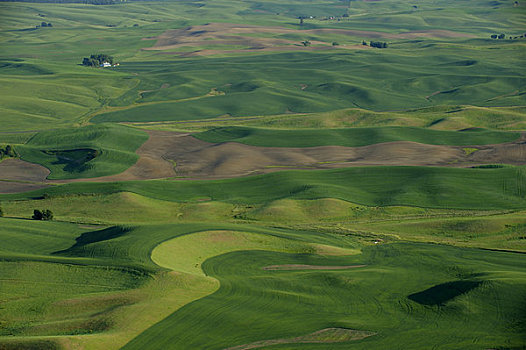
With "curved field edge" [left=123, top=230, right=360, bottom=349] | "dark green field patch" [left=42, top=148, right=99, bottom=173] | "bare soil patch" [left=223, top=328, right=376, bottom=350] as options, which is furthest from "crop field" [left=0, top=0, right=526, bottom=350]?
"dark green field patch" [left=42, top=148, right=99, bottom=173]

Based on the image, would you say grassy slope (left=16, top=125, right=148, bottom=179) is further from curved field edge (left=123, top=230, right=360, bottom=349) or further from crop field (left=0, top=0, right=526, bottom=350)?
curved field edge (left=123, top=230, right=360, bottom=349)

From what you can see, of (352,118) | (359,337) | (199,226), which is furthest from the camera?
(352,118)

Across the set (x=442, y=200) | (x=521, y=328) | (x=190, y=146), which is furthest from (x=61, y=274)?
(x=190, y=146)

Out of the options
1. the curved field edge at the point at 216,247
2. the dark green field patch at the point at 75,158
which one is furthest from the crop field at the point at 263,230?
the dark green field patch at the point at 75,158

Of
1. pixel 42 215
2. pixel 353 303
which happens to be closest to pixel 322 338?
pixel 353 303

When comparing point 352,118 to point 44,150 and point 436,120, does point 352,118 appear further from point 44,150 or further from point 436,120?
point 44,150

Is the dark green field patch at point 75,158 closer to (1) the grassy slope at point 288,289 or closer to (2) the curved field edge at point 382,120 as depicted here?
(2) the curved field edge at point 382,120
